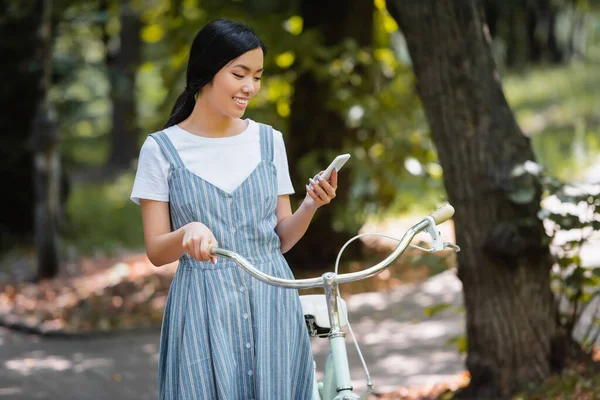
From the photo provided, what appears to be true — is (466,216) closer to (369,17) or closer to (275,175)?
(275,175)

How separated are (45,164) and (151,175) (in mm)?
8504

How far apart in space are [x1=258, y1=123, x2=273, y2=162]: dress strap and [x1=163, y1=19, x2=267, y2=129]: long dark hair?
249mm

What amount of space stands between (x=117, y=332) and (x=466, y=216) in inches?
179

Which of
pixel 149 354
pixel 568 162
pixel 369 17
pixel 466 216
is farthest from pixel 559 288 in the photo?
pixel 568 162

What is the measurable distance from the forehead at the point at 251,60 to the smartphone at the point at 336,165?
1.36 feet

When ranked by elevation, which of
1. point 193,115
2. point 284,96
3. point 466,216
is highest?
point 284,96

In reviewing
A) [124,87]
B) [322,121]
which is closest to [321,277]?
[322,121]

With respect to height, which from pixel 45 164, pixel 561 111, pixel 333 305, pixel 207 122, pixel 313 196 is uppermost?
pixel 561 111

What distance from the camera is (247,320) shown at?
2.90 m

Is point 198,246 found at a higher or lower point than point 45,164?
lower

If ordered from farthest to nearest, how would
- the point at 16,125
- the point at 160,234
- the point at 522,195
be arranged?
the point at 16,125
the point at 522,195
the point at 160,234

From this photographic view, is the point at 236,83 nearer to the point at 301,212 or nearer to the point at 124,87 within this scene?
the point at 301,212

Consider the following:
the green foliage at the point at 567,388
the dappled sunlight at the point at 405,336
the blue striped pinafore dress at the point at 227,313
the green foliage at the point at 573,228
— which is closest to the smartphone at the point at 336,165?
the blue striped pinafore dress at the point at 227,313

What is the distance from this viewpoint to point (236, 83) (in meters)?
2.88
